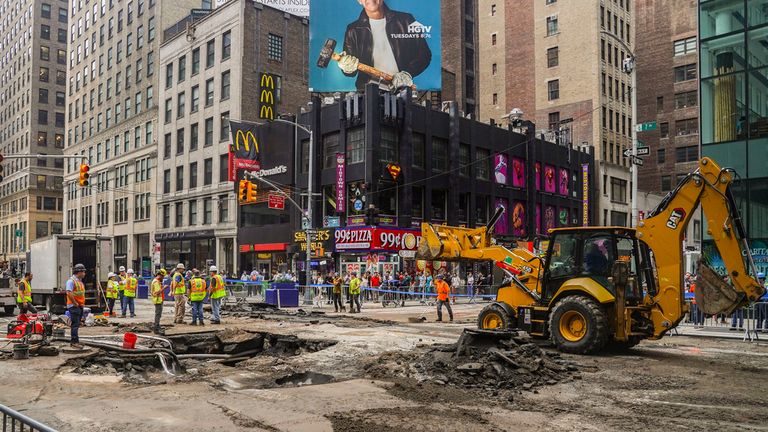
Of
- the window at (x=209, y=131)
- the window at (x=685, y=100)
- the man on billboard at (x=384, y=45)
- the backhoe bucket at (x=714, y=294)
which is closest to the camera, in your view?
the backhoe bucket at (x=714, y=294)

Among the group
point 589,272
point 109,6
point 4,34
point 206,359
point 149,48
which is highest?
point 4,34

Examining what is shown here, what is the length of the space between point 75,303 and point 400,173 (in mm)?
28767

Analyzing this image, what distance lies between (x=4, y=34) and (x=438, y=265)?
101m

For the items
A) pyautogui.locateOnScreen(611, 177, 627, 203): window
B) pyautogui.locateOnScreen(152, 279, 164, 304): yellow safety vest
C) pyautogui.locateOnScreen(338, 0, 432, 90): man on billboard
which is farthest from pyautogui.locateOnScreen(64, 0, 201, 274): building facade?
pyautogui.locateOnScreen(611, 177, 627, 203): window

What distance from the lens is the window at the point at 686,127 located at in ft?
234

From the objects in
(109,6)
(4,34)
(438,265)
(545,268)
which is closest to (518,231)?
(438,265)

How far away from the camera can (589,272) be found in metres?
13.8

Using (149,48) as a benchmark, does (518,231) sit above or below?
below

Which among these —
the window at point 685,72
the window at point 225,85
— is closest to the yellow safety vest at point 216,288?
the window at point 225,85

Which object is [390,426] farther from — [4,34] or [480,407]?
[4,34]

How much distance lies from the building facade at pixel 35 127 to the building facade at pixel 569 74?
63169 millimetres

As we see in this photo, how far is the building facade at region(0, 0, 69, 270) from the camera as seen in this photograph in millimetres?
93000

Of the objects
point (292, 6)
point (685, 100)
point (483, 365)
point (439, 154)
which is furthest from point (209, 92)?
point (685, 100)

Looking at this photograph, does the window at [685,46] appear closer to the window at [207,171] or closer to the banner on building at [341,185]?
the banner on building at [341,185]
